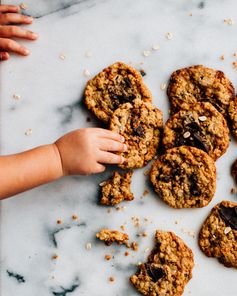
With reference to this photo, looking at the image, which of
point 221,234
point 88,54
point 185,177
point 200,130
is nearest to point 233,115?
point 200,130

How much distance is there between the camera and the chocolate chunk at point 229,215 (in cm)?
130

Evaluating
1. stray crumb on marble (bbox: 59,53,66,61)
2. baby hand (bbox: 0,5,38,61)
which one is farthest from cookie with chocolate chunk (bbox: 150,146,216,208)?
baby hand (bbox: 0,5,38,61)

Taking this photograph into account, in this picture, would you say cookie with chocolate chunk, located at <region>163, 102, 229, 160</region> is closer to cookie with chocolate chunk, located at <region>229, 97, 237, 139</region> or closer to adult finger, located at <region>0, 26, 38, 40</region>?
cookie with chocolate chunk, located at <region>229, 97, 237, 139</region>

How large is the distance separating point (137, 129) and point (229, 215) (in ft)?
1.05

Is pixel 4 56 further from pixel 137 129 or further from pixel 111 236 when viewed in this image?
pixel 111 236

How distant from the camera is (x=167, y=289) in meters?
1.28

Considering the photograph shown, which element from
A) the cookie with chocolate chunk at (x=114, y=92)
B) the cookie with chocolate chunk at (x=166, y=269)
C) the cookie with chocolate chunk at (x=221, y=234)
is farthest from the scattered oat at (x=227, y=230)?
the cookie with chocolate chunk at (x=114, y=92)

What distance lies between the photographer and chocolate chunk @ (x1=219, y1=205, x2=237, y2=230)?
1.30 m

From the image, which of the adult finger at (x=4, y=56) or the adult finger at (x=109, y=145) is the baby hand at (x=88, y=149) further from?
the adult finger at (x=4, y=56)

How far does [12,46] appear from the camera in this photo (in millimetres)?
1374

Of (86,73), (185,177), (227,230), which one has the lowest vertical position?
A: (227,230)

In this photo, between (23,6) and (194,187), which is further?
(23,6)

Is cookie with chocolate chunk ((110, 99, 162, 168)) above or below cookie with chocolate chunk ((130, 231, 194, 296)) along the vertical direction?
above

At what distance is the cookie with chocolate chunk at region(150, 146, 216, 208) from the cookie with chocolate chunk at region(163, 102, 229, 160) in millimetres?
25
